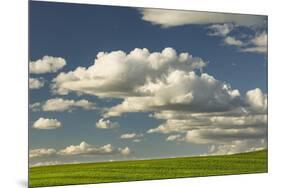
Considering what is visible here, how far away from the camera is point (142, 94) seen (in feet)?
29.2

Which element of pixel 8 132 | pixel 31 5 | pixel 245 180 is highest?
pixel 31 5

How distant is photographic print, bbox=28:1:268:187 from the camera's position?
27.6ft

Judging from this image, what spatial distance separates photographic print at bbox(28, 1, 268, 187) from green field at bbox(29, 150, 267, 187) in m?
0.02

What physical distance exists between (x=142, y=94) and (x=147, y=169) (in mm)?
1103

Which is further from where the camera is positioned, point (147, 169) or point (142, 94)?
point (147, 169)

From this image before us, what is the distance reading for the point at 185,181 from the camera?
29.8 feet

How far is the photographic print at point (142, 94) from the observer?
842cm

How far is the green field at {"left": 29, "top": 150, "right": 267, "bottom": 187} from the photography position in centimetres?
852

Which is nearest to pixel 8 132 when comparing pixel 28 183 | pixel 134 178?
pixel 28 183

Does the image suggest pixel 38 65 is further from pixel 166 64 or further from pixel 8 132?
pixel 166 64

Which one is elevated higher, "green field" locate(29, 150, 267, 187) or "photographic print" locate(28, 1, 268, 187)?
"photographic print" locate(28, 1, 268, 187)

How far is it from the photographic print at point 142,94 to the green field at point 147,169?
15 mm
